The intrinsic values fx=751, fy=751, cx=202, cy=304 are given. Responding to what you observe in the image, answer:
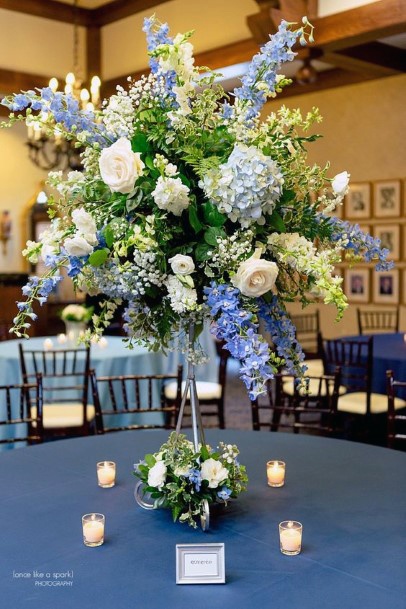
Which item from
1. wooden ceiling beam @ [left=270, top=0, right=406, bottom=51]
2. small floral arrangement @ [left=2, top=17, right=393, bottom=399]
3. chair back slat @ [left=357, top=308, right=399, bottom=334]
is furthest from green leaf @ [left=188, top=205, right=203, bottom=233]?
chair back slat @ [left=357, top=308, right=399, bottom=334]

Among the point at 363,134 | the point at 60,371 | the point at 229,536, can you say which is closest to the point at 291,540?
the point at 229,536

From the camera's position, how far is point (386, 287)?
7.98 meters

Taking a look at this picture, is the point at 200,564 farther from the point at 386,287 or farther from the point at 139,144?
the point at 386,287

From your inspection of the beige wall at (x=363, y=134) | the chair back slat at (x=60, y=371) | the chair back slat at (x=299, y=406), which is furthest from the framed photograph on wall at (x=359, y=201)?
the chair back slat at (x=60, y=371)

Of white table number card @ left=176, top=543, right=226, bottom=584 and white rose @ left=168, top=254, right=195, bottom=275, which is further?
white rose @ left=168, top=254, right=195, bottom=275

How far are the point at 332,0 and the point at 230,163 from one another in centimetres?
476

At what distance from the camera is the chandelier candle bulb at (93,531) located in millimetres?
1723

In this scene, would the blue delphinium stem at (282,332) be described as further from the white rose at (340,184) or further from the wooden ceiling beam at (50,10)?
the wooden ceiling beam at (50,10)

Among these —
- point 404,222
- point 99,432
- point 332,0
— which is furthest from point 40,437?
point 404,222

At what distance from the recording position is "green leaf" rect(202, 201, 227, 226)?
5.61 ft

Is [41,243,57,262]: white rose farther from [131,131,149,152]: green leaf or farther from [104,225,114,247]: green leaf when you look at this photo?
[131,131,149,152]: green leaf

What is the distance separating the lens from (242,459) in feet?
7.89

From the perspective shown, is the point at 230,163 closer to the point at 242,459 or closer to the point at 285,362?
the point at 285,362

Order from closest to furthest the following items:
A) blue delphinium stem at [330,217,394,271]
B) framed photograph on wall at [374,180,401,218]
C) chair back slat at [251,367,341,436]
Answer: blue delphinium stem at [330,217,394,271] → chair back slat at [251,367,341,436] → framed photograph on wall at [374,180,401,218]
